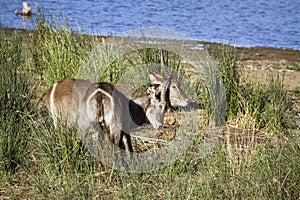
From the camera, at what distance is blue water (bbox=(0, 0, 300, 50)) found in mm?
15914

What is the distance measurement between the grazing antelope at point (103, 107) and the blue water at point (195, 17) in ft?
29.3

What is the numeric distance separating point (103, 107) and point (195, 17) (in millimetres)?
14918

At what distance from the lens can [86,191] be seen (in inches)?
173

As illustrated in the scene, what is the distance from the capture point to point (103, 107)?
4.75m

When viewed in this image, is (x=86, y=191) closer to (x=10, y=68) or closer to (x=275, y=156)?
(x=275, y=156)

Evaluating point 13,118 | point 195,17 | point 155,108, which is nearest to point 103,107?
point 155,108

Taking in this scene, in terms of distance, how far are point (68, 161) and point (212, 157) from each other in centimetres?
120

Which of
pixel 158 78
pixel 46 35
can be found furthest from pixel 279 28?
pixel 158 78

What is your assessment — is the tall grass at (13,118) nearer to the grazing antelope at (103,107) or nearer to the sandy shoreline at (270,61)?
the grazing antelope at (103,107)

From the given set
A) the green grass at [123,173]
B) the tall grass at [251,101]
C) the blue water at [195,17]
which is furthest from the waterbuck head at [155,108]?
A: the blue water at [195,17]

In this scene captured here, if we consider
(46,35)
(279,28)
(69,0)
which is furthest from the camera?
(69,0)

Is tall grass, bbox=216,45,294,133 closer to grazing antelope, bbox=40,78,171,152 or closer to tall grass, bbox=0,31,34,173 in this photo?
grazing antelope, bbox=40,78,171,152

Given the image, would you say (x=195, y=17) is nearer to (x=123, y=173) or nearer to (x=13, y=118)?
(x=13, y=118)

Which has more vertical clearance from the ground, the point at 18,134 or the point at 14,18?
the point at 18,134
